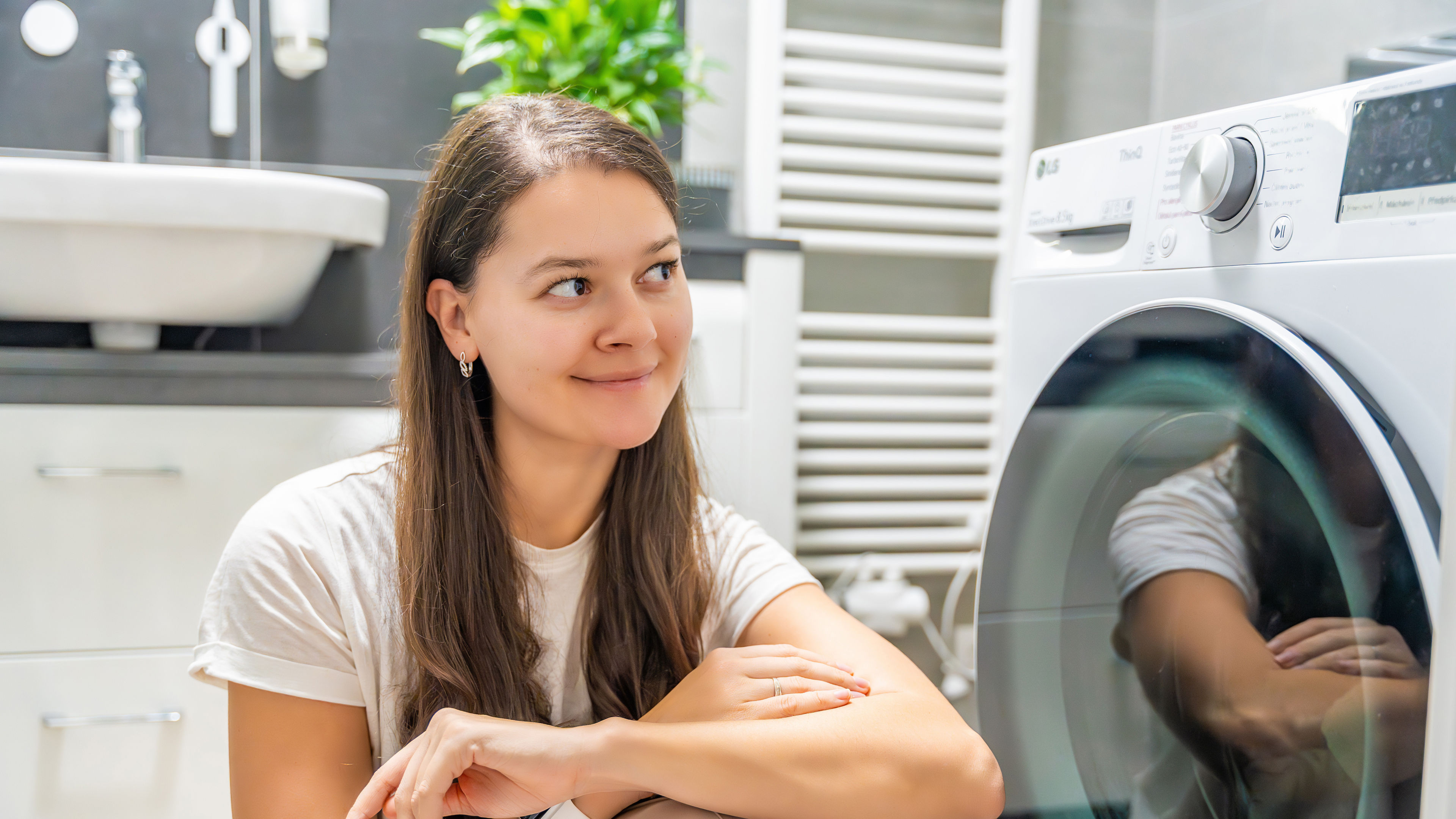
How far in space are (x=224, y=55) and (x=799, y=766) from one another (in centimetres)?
142

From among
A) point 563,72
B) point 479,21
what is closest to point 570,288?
point 563,72

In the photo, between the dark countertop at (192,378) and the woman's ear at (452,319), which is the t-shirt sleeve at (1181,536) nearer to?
the woman's ear at (452,319)

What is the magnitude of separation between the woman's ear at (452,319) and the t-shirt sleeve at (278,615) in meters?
0.19

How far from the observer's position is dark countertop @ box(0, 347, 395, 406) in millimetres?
1192

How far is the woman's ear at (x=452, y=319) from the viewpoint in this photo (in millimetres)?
874

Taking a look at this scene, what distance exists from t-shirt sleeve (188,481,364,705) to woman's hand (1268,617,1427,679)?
2.35ft

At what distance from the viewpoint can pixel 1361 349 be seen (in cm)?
60

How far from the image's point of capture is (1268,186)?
683mm

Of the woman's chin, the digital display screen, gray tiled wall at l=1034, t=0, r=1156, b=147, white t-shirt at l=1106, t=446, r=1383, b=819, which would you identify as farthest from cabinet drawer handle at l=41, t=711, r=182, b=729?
gray tiled wall at l=1034, t=0, r=1156, b=147

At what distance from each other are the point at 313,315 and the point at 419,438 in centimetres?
88

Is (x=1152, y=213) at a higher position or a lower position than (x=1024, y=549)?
higher

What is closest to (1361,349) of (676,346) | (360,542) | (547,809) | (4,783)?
(676,346)

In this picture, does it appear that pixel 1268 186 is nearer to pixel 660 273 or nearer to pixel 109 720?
pixel 660 273

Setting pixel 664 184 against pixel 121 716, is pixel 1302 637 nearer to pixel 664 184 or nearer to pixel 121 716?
pixel 664 184
